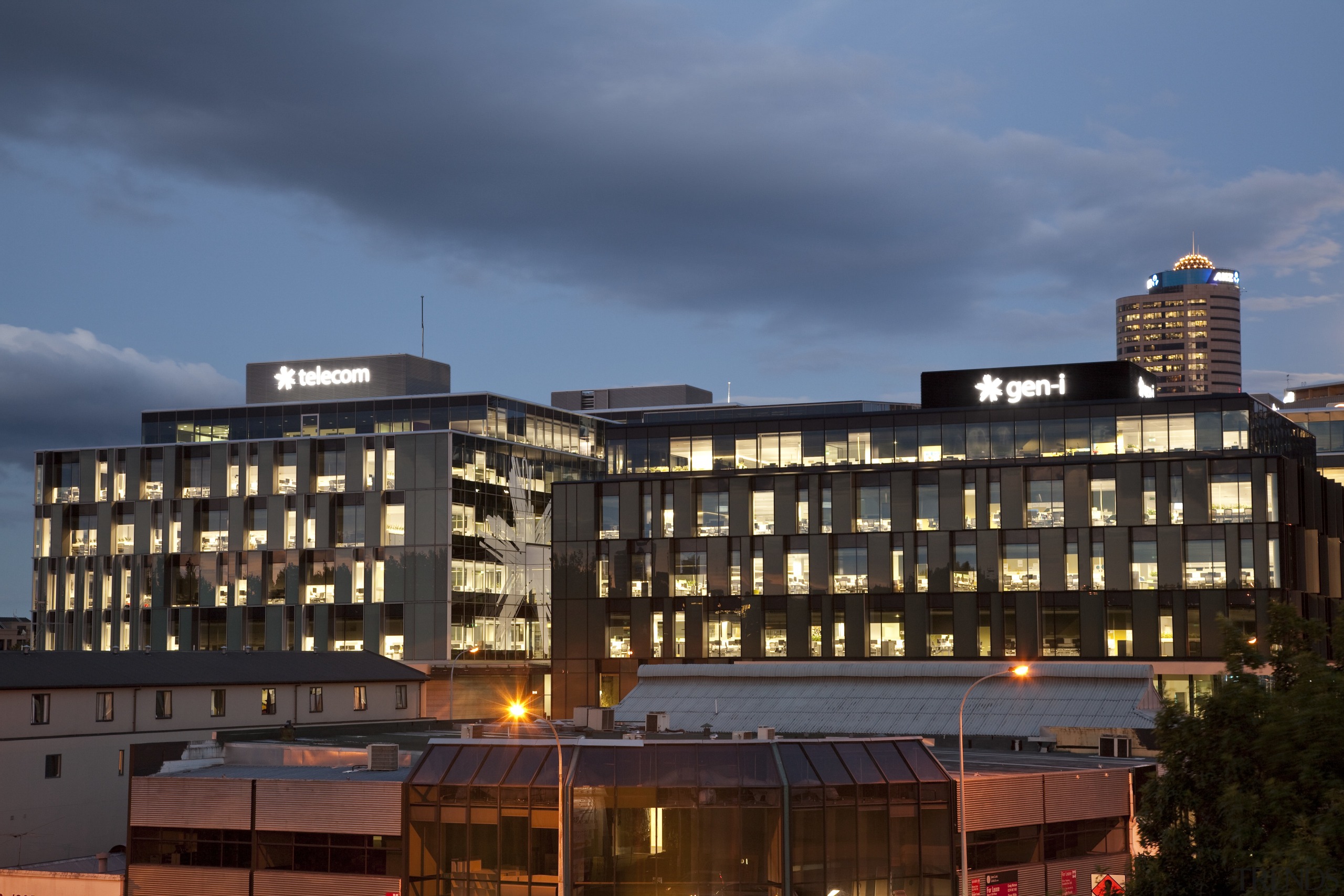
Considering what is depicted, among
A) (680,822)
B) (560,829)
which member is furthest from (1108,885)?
(560,829)

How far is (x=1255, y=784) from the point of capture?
44344mm

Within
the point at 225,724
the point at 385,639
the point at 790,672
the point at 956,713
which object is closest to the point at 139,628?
the point at 385,639

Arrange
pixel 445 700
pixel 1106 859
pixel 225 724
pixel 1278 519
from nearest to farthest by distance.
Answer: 1. pixel 1106 859
2. pixel 225 724
3. pixel 1278 519
4. pixel 445 700

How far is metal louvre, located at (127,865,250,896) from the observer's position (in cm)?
6731

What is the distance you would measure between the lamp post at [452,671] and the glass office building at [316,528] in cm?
89

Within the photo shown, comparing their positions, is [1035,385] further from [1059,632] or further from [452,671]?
[452,671]

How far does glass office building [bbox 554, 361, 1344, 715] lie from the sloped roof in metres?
4.18

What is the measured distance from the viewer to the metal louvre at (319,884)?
64500 millimetres

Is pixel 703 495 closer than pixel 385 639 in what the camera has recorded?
Yes

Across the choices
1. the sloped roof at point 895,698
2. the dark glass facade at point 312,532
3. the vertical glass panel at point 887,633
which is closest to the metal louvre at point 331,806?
the sloped roof at point 895,698

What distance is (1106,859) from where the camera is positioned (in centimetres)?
7100

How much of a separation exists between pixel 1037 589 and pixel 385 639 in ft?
209

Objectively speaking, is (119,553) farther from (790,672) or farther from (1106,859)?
(1106,859)

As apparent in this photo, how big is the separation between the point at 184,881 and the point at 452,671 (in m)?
71.3
